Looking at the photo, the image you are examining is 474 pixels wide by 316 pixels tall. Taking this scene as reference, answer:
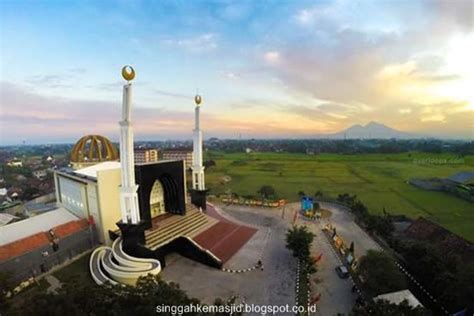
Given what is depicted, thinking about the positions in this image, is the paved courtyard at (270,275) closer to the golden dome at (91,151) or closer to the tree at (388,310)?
the tree at (388,310)

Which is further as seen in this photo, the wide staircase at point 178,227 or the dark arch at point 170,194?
the dark arch at point 170,194

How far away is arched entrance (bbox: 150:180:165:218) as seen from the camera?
825 inches

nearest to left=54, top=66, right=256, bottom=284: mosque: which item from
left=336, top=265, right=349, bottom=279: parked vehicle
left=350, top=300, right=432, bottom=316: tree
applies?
left=336, top=265, right=349, bottom=279: parked vehicle

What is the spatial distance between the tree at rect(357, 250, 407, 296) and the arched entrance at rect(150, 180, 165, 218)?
14669 millimetres

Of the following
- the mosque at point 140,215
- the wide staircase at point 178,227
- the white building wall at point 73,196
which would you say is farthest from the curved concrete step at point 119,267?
the white building wall at point 73,196

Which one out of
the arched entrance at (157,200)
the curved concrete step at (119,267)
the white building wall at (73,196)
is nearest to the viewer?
the curved concrete step at (119,267)

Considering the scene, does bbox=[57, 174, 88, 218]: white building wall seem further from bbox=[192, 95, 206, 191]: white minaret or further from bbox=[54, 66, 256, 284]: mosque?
bbox=[192, 95, 206, 191]: white minaret

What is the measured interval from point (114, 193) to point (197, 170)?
24.4 ft

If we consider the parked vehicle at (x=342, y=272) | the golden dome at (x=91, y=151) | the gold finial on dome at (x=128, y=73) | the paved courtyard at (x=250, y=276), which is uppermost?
the gold finial on dome at (x=128, y=73)

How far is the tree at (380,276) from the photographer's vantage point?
12.1 metres

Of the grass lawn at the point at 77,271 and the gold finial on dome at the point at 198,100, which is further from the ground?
the gold finial on dome at the point at 198,100

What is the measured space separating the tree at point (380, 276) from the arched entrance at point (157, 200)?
14.7 m

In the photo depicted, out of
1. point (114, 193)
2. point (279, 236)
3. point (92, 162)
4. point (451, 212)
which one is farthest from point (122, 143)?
point (451, 212)

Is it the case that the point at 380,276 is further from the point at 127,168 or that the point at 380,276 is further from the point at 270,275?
the point at 127,168
